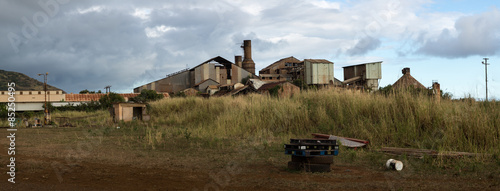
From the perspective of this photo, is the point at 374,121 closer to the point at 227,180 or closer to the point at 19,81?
the point at 227,180

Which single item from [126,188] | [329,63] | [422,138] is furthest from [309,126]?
[329,63]

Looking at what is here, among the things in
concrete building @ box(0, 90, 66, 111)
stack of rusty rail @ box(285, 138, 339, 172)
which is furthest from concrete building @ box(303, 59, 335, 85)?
stack of rusty rail @ box(285, 138, 339, 172)

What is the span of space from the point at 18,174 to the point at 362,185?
18.5ft

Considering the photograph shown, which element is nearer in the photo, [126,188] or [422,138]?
[126,188]

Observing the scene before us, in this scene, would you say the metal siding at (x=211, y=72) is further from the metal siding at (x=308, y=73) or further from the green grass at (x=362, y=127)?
the green grass at (x=362, y=127)

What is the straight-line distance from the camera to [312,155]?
274 inches

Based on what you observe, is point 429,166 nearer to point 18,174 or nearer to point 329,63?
point 18,174

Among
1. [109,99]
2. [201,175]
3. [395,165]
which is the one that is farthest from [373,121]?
[109,99]

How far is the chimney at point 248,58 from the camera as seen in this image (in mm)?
69250

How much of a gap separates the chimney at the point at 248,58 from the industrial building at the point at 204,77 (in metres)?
2.07

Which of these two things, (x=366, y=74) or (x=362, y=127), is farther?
(x=366, y=74)

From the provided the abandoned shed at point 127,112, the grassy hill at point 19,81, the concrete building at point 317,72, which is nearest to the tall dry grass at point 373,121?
the abandoned shed at point 127,112

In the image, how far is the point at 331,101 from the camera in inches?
551

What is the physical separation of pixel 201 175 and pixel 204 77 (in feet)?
184
